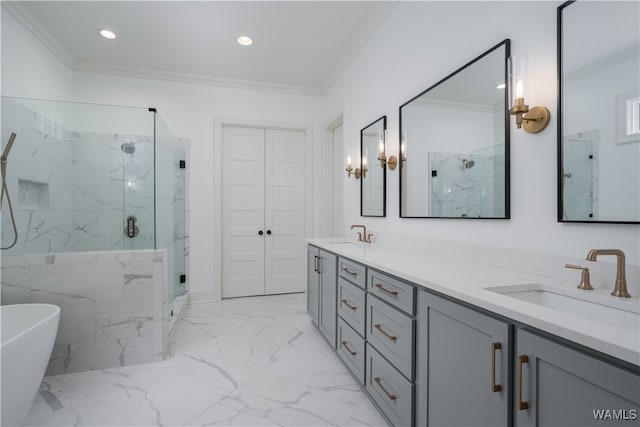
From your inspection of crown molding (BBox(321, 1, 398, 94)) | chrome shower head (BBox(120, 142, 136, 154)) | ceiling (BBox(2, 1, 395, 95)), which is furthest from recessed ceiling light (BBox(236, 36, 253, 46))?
chrome shower head (BBox(120, 142, 136, 154))

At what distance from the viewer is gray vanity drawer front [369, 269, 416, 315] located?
4.32ft

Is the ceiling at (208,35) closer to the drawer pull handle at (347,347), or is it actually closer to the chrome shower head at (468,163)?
the chrome shower head at (468,163)

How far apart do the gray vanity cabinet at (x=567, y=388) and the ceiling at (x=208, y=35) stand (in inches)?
101

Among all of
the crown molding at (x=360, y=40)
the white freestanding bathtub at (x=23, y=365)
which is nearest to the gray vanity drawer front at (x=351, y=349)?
the white freestanding bathtub at (x=23, y=365)

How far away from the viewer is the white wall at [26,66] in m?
2.40

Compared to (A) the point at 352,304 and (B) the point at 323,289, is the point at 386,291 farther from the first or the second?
(B) the point at 323,289

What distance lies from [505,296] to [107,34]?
368 centimetres

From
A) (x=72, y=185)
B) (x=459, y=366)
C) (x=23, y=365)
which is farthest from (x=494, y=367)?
(x=72, y=185)

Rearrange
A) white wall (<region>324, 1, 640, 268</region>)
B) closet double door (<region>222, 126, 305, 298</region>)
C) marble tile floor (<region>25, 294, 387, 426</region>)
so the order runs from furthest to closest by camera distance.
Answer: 1. closet double door (<region>222, 126, 305, 298</region>)
2. marble tile floor (<region>25, 294, 387, 426</region>)
3. white wall (<region>324, 1, 640, 268</region>)

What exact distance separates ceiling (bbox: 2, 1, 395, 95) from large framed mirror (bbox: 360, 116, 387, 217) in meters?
0.87

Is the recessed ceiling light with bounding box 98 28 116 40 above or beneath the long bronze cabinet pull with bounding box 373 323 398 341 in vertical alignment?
above

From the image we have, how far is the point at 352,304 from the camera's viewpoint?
1.92m

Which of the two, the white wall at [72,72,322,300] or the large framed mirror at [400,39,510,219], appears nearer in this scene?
the large framed mirror at [400,39,510,219]

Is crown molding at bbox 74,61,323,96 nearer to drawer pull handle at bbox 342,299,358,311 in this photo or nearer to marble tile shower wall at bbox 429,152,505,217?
marble tile shower wall at bbox 429,152,505,217
